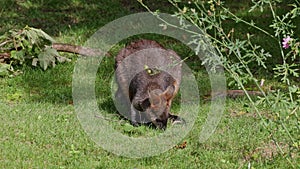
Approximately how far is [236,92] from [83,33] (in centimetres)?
329

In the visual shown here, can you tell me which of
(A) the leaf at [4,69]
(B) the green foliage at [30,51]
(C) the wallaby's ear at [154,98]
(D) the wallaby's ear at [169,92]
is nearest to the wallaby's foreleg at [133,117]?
(C) the wallaby's ear at [154,98]

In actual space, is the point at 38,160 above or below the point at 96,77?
below

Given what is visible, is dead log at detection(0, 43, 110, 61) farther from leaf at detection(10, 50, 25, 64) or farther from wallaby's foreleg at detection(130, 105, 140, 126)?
wallaby's foreleg at detection(130, 105, 140, 126)

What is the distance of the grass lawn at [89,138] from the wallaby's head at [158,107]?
0.12 m

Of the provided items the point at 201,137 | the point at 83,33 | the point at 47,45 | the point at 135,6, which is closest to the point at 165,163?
the point at 201,137

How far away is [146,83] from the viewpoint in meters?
6.45

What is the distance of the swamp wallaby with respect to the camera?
616 centimetres

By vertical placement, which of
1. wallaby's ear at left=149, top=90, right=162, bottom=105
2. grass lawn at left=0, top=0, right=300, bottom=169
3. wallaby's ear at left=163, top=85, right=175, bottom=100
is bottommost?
grass lawn at left=0, top=0, right=300, bottom=169

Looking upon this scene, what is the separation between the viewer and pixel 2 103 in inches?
272

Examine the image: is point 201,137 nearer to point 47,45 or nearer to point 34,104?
point 34,104

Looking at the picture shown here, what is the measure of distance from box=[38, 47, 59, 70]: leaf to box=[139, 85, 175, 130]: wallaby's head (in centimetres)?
219

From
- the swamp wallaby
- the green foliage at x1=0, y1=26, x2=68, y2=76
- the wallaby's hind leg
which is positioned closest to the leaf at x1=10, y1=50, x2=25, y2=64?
the green foliage at x1=0, y1=26, x2=68, y2=76

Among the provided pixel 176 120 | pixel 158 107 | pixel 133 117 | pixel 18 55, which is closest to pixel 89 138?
pixel 133 117

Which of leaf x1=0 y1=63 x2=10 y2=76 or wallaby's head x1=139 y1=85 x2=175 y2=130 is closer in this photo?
wallaby's head x1=139 y1=85 x2=175 y2=130
